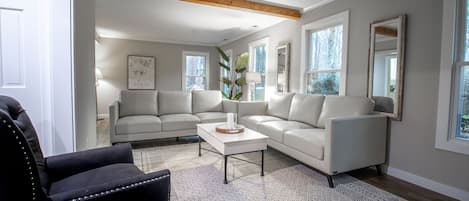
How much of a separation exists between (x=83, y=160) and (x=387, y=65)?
305cm

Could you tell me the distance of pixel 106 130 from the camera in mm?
4559

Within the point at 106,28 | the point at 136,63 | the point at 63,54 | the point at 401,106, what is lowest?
the point at 401,106

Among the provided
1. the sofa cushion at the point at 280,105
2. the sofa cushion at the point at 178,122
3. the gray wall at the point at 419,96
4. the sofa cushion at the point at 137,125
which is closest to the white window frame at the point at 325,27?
the gray wall at the point at 419,96

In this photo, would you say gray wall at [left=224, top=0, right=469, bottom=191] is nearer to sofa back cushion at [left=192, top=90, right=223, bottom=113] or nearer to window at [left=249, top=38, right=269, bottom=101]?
window at [left=249, top=38, right=269, bottom=101]

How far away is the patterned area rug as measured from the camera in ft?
6.57

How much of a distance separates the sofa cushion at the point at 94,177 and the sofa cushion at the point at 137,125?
77.3 inches

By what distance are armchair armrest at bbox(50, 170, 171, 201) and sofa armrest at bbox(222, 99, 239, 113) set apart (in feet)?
9.72

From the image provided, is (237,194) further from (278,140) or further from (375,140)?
(375,140)

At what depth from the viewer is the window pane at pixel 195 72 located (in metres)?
6.95

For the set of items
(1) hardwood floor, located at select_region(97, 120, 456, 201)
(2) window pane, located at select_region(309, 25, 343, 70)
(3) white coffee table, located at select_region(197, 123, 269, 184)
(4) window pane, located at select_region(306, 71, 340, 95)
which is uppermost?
(2) window pane, located at select_region(309, 25, 343, 70)

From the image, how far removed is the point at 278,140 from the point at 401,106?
1.39m

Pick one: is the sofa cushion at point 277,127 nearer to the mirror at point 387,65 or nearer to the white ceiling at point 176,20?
the mirror at point 387,65

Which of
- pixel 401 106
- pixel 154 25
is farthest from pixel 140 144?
pixel 401 106

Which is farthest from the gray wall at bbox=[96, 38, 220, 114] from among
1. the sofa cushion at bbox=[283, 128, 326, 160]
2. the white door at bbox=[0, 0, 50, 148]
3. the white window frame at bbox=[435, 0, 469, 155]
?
the white window frame at bbox=[435, 0, 469, 155]
